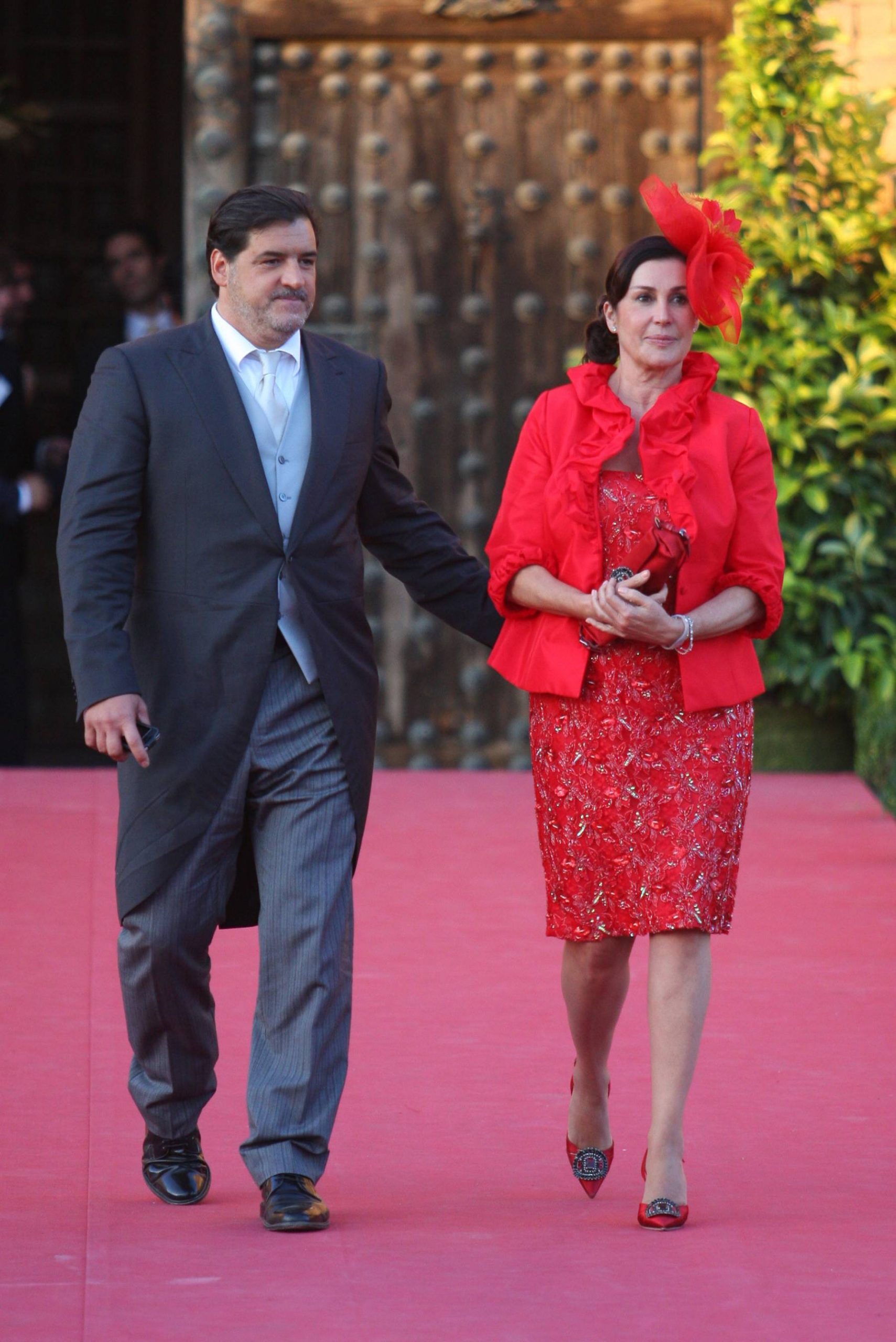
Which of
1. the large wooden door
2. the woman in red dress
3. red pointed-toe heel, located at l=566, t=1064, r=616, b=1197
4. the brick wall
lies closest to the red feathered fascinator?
the woman in red dress

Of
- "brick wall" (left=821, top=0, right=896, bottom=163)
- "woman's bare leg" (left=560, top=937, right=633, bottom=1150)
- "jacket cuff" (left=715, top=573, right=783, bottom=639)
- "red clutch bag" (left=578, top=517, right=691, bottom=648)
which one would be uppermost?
"brick wall" (left=821, top=0, right=896, bottom=163)

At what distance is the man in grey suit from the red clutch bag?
1.62ft

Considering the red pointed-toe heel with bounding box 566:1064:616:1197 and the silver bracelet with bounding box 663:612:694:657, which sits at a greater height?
the silver bracelet with bounding box 663:612:694:657

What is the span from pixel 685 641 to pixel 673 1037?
66 centimetres

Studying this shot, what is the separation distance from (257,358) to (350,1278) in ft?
5.16

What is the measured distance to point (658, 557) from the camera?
12.9ft

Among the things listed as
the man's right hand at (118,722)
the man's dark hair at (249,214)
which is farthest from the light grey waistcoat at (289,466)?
the man's right hand at (118,722)

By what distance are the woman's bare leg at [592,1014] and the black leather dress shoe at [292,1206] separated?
498 millimetres

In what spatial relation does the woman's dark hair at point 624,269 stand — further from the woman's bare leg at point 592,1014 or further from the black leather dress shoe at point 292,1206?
the black leather dress shoe at point 292,1206

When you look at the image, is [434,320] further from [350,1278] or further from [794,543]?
[350,1278]

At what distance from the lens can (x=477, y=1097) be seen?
183 inches

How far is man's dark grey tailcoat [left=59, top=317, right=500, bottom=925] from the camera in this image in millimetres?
3936

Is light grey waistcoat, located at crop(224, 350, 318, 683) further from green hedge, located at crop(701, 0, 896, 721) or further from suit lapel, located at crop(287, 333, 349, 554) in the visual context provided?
green hedge, located at crop(701, 0, 896, 721)

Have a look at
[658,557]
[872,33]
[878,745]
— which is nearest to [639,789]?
[658,557]
